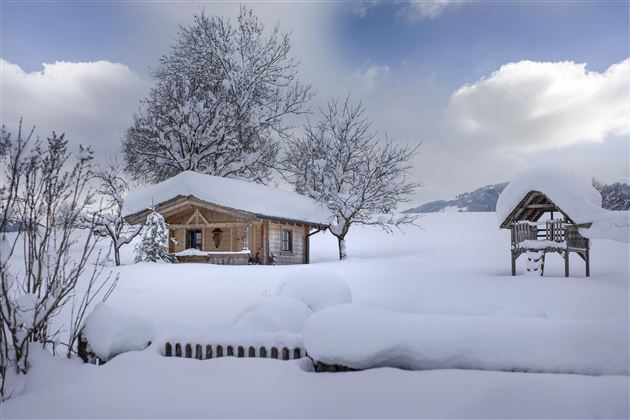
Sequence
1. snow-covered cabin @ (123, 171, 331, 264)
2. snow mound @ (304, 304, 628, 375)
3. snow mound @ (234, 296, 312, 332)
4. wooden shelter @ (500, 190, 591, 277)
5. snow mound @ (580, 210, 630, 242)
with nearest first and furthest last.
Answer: snow mound @ (304, 304, 628, 375) → snow mound @ (234, 296, 312, 332) → snow mound @ (580, 210, 630, 242) → wooden shelter @ (500, 190, 591, 277) → snow-covered cabin @ (123, 171, 331, 264)

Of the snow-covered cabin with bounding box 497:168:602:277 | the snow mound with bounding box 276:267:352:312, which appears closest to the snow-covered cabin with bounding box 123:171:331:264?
the snow-covered cabin with bounding box 497:168:602:277

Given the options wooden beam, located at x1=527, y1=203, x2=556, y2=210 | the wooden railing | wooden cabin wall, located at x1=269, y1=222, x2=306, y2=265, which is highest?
wooden beam, located at x1=527, y1=203, x2=556, y2=210

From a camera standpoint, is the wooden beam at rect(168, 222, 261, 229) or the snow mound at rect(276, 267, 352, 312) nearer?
the snow mound at rect(276, 267, 352, 312)

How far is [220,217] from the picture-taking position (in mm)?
20750

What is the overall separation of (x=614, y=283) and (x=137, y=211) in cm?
1850

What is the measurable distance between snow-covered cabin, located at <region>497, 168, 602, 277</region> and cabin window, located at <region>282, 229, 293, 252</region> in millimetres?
11118

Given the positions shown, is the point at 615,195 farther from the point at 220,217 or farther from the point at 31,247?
the point at 31,247

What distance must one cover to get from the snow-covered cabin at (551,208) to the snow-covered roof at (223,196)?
9843 millimetres

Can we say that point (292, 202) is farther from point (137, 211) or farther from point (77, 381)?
point (77, 381)

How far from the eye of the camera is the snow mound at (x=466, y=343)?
3924 millimetres

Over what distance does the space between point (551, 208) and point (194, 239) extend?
50.9ft

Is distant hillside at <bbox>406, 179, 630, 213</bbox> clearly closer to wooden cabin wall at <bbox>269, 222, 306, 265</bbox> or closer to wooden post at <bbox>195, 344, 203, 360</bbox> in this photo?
wooden cabin wall at <bbox>269, 222, 306, 265</bbox>

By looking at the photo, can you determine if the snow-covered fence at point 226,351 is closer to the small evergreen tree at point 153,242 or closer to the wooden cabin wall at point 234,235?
the small evergreen tree at point 153,242

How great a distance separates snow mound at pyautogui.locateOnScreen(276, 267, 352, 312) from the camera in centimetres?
658
